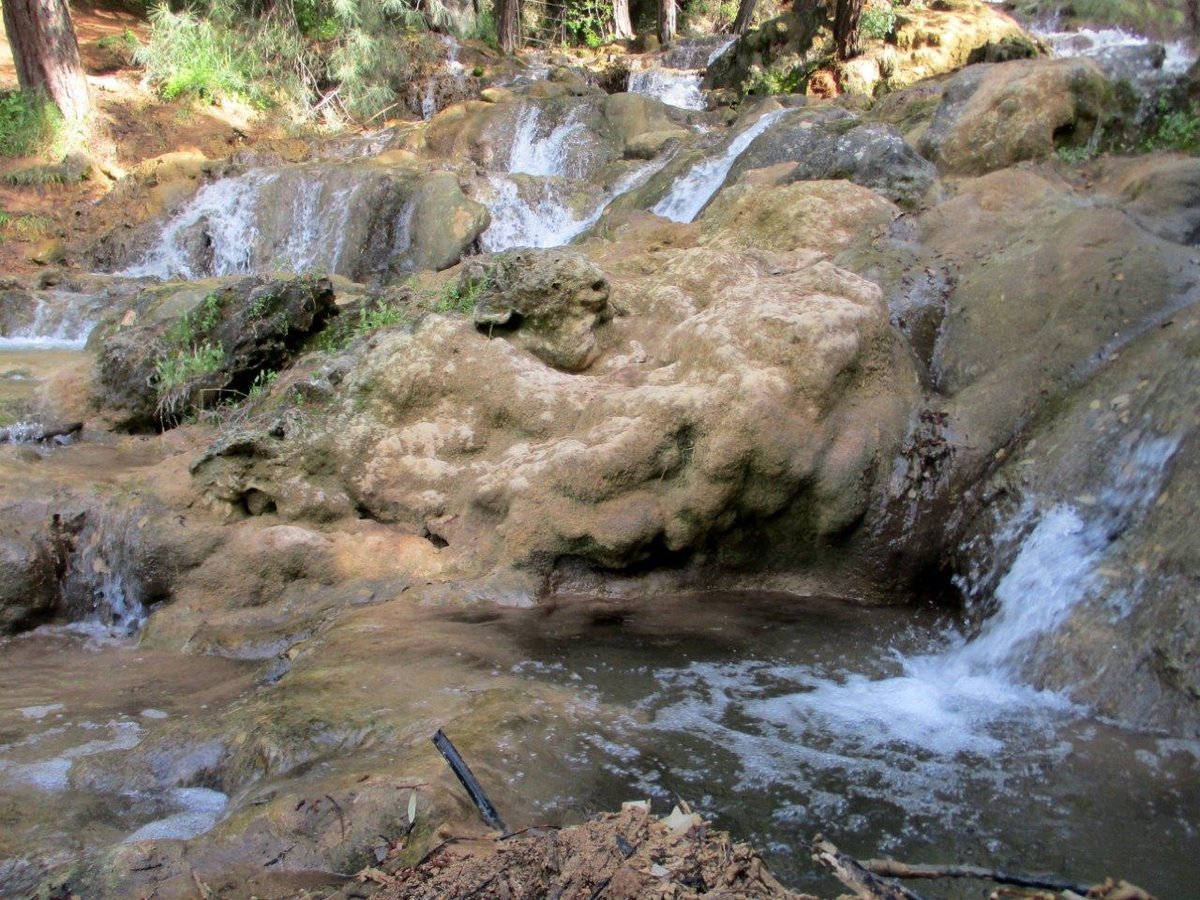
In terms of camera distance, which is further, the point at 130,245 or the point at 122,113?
the point at 122,113

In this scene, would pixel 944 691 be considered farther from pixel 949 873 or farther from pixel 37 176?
pixel 37 176

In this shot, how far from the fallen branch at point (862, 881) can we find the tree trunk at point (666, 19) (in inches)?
869

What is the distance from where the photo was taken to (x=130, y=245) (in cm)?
1272

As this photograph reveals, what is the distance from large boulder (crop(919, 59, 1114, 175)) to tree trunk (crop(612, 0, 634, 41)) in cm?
1791

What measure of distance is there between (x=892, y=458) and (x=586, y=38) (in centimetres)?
2122

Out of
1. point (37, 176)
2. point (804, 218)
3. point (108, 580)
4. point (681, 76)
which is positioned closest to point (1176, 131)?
point (804, 218)

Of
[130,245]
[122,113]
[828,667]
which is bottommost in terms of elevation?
[828,667]

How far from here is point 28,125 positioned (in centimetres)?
1425

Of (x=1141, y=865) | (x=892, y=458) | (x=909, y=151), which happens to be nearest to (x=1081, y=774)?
(x=1141, y=865)

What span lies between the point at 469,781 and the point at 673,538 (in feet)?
7.36

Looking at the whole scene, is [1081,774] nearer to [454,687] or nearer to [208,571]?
[454,687]

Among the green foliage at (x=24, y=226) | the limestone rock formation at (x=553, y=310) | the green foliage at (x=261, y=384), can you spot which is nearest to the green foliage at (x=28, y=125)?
the green foliage at (x=24, y=226)

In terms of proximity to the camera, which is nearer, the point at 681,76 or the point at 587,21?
the point at 681,76

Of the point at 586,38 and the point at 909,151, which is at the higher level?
the point at 586,38
